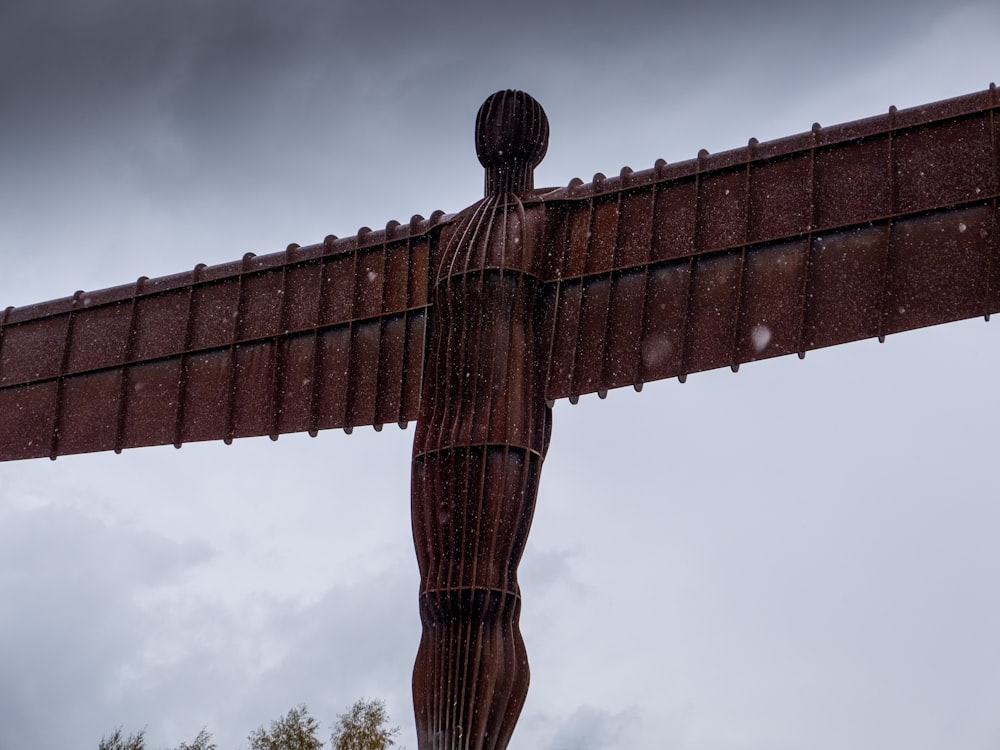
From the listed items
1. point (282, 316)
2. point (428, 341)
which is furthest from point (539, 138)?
point (282, 316)

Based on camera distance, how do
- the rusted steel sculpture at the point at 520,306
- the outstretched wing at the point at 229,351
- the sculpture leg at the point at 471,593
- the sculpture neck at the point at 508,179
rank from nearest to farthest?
1. the sculpture leg at the point at 471,593
2. the rusted steel sculpture at the point at 520,306
3. the sculpture neck at the point at 508,179
4. the outstretched wing at the point at 229,351

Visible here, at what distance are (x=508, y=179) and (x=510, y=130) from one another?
388 millimetres

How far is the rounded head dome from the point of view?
1071cm

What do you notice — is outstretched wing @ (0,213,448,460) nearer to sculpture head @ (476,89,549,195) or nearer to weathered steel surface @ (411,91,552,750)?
weathered steel surface @ (411,91,552,750)

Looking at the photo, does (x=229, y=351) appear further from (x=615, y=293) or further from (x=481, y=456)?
(x=615, y=293)

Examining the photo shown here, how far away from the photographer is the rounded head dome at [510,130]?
10.7 meters

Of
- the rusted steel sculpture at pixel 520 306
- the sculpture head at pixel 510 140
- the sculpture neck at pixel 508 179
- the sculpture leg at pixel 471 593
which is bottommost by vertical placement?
the sculpture leg at pixel 471 593

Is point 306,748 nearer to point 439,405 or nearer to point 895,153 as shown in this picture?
point 439,405

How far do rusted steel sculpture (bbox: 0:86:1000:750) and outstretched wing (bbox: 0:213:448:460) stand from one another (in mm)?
21

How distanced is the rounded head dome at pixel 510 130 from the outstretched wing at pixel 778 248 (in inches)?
22.0

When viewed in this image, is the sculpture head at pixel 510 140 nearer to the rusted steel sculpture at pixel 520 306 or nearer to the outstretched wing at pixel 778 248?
the rusted steel sculpture at pixel 520 306

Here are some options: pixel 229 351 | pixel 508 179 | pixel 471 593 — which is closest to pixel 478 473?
pixel 471 593

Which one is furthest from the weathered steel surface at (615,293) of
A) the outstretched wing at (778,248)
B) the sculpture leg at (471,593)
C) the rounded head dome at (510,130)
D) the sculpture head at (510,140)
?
the sculpture leg at (471,593)

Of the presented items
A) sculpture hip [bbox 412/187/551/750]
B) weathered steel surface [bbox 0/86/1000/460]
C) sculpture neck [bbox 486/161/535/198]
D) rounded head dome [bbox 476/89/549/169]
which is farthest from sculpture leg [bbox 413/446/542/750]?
rounded head dome [bbox 476/89/549/169]
